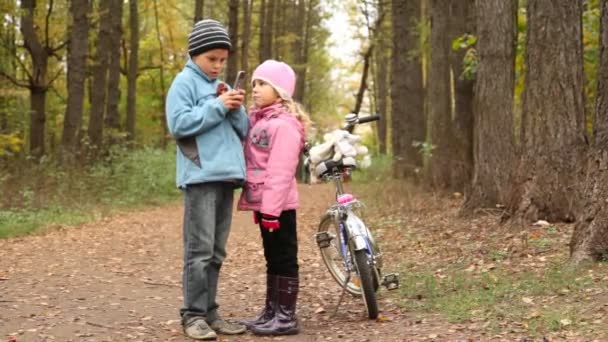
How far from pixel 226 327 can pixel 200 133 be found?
1.39 m

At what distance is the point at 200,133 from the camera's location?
4.87m

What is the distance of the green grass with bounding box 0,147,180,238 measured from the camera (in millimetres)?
12127

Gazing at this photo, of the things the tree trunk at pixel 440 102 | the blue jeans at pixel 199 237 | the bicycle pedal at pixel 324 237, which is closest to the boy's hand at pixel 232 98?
the blue jeans at pixel 199 237

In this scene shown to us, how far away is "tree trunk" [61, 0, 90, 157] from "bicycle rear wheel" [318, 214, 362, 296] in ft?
36.4

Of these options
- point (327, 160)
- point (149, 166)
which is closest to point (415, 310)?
point (327, 160)

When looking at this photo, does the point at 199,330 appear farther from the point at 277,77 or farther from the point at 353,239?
the point at 277,77

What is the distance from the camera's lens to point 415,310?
224 inches

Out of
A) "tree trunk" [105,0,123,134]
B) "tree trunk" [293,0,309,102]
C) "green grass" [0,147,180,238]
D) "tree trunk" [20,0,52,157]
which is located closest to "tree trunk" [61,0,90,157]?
"green grass" [0,147,180,238]

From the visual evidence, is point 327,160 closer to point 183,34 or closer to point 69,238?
point 69,238

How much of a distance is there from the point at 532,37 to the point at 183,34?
28236mm

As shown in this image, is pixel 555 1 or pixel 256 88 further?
pixel 555 1

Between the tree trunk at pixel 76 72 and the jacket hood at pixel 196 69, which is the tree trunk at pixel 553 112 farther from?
the tree trunk at pixel 76 72

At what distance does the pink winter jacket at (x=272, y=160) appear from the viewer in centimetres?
493

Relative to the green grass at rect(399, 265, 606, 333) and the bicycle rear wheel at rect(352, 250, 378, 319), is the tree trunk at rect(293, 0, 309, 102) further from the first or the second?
the bicycle rear wheel at rect(352, 250, 378, 319)
